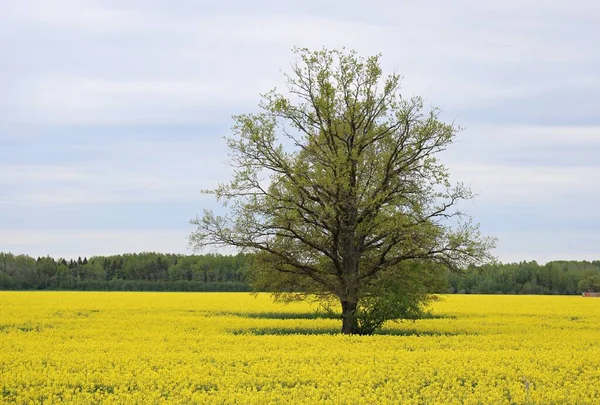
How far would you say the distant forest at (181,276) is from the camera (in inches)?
4631

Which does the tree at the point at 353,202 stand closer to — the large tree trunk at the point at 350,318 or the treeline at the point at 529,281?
the large tree trunk at the point at 350,318

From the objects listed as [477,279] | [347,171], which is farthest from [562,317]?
[477,279]

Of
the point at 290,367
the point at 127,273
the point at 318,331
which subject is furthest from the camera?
the point at 127,273

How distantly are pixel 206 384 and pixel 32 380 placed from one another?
13.6 ft

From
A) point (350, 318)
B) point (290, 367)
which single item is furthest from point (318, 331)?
point (290, 367)

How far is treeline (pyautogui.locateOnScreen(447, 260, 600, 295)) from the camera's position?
121000 mm

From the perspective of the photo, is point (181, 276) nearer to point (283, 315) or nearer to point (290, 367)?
point (283, 315)

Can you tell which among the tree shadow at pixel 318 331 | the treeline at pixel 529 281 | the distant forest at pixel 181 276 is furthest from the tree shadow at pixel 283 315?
the treeline at pixel 529 281

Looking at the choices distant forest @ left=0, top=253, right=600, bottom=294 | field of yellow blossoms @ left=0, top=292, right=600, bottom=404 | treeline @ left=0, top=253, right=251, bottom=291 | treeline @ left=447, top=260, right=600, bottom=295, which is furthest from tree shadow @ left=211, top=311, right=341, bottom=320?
treeline @ left=447, top=260, right=600, bottom=295

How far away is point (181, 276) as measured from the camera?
14000cm

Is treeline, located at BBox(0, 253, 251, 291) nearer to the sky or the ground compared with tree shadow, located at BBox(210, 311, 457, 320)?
nearer to the sky

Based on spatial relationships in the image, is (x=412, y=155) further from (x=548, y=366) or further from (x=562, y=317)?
(x=562, y=317)

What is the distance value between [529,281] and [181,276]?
201 feet

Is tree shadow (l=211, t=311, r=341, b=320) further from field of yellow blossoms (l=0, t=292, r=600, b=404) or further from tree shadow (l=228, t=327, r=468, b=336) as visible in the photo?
field of yellow blossoms (l=0, t=292, r=600, b=404)
